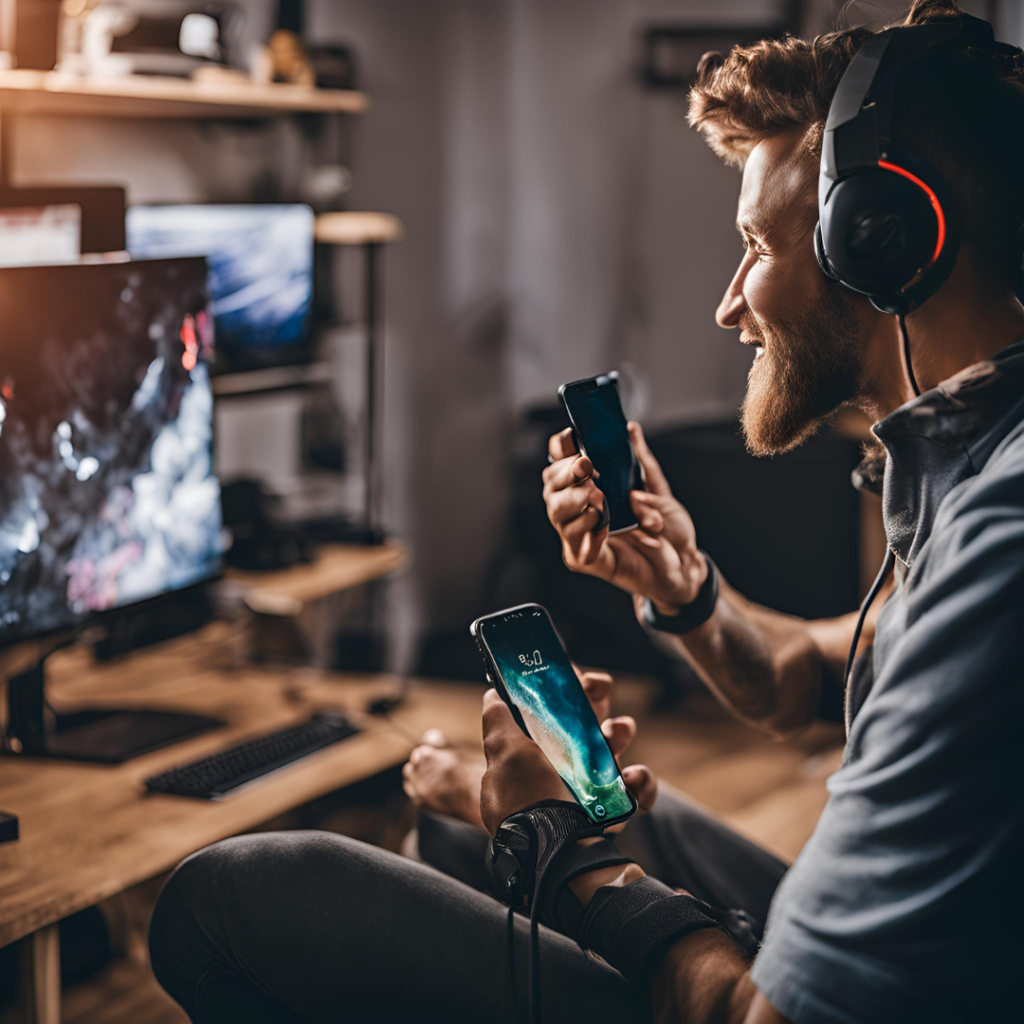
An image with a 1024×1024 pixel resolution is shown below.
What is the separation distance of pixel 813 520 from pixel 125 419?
7.45 ft

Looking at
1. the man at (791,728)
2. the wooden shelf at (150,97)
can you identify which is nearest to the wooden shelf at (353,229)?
the wooden shelf at (150,97)

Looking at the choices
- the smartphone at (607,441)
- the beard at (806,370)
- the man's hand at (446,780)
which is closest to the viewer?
the beard at (806,370)

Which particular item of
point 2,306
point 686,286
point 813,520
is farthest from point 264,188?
point 2,306

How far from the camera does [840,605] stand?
3.29 metres

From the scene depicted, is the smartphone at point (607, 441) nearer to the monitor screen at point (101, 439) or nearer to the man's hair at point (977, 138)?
the man's hair at point (977, 138)

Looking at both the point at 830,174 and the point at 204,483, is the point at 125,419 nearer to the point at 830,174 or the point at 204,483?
the point at 204,483

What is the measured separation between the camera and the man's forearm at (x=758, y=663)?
1381 millimetres

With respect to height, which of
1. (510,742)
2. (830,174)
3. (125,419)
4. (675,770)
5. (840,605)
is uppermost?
(830,174)

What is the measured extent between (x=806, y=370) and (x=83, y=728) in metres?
1.02

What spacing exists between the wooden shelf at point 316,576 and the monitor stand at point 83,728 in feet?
1.84

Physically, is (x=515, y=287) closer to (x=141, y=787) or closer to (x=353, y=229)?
(x=353, y=229)

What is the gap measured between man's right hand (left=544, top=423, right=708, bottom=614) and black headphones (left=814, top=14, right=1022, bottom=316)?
0.40 metres

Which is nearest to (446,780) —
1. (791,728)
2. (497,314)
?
(791,728)

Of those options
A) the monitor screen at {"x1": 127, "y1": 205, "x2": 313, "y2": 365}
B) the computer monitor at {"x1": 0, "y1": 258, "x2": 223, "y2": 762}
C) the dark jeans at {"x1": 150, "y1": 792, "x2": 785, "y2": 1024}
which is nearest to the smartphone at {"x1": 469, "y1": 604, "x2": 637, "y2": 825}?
the dark jeans at {"x1": 150, "y1": 792, "x2": 785, "y2": 1024}
